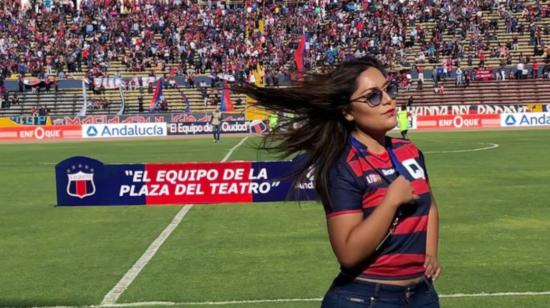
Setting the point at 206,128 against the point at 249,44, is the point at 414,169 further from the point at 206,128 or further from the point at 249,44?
the point at 249,44

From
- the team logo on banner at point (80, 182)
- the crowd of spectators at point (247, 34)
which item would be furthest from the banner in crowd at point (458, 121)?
the team logo on banner at point (80, 182)

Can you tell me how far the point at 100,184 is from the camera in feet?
55.4

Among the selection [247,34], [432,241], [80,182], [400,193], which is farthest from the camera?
[247,34]

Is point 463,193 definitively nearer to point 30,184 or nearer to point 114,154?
point 30,184

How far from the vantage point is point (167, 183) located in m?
17.1

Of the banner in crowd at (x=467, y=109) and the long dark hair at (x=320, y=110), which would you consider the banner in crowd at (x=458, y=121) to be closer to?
the banner in crowd at (x=467, y=109)

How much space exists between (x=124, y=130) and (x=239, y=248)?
41349mm

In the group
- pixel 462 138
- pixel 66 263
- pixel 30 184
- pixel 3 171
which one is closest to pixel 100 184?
pixel 66 263

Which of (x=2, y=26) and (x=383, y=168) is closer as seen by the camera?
(x=383, y=168)

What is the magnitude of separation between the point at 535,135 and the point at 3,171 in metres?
24.7

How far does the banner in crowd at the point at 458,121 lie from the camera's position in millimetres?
51719

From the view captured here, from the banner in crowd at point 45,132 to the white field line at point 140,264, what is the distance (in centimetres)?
3747

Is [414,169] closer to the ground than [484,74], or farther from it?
farther from it

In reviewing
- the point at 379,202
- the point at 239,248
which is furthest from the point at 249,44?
the point at 379,202
